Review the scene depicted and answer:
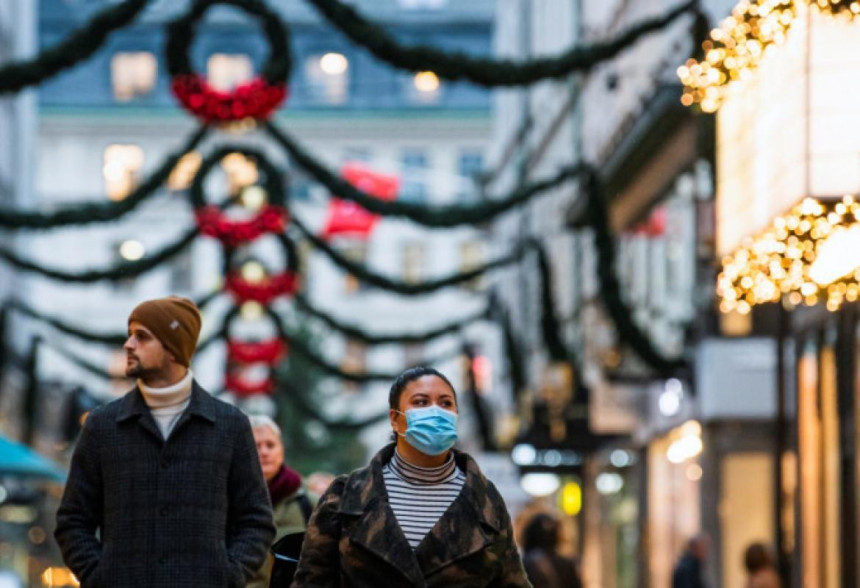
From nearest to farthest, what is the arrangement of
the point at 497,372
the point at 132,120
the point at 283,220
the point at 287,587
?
the point at 287,587 → the point at 283,220 → the point at 497,372 → the point at 132,120

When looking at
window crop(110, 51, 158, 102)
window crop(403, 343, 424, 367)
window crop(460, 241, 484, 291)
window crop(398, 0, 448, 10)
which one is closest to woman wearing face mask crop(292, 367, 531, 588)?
window crop(110, 51, 158, 102)

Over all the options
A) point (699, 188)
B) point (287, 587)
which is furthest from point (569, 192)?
point (287, 587)

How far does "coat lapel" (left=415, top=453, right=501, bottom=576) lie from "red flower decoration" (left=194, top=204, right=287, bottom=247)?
2083 centimetres

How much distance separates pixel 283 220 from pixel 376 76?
65.9 metres

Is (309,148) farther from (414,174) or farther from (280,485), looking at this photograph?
(280,485)

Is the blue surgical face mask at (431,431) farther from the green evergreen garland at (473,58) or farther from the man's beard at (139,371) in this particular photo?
the green evergreen garland at (473,58)

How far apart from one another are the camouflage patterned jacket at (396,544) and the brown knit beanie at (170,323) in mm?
797

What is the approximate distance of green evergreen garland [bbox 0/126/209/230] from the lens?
27.0m

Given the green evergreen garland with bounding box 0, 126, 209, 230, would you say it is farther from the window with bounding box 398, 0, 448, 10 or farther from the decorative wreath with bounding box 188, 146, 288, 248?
the window with bounding box 398, 0, 448, 10

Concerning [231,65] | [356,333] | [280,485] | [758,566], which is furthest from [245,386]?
[231,65]

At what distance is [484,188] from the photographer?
247 ft

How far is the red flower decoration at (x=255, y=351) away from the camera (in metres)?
39.0

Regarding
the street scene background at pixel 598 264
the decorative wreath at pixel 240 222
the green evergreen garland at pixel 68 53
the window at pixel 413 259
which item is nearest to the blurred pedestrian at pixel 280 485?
the street scene background at pixel 598 264

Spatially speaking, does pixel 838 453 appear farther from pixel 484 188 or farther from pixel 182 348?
pixel 484 188
